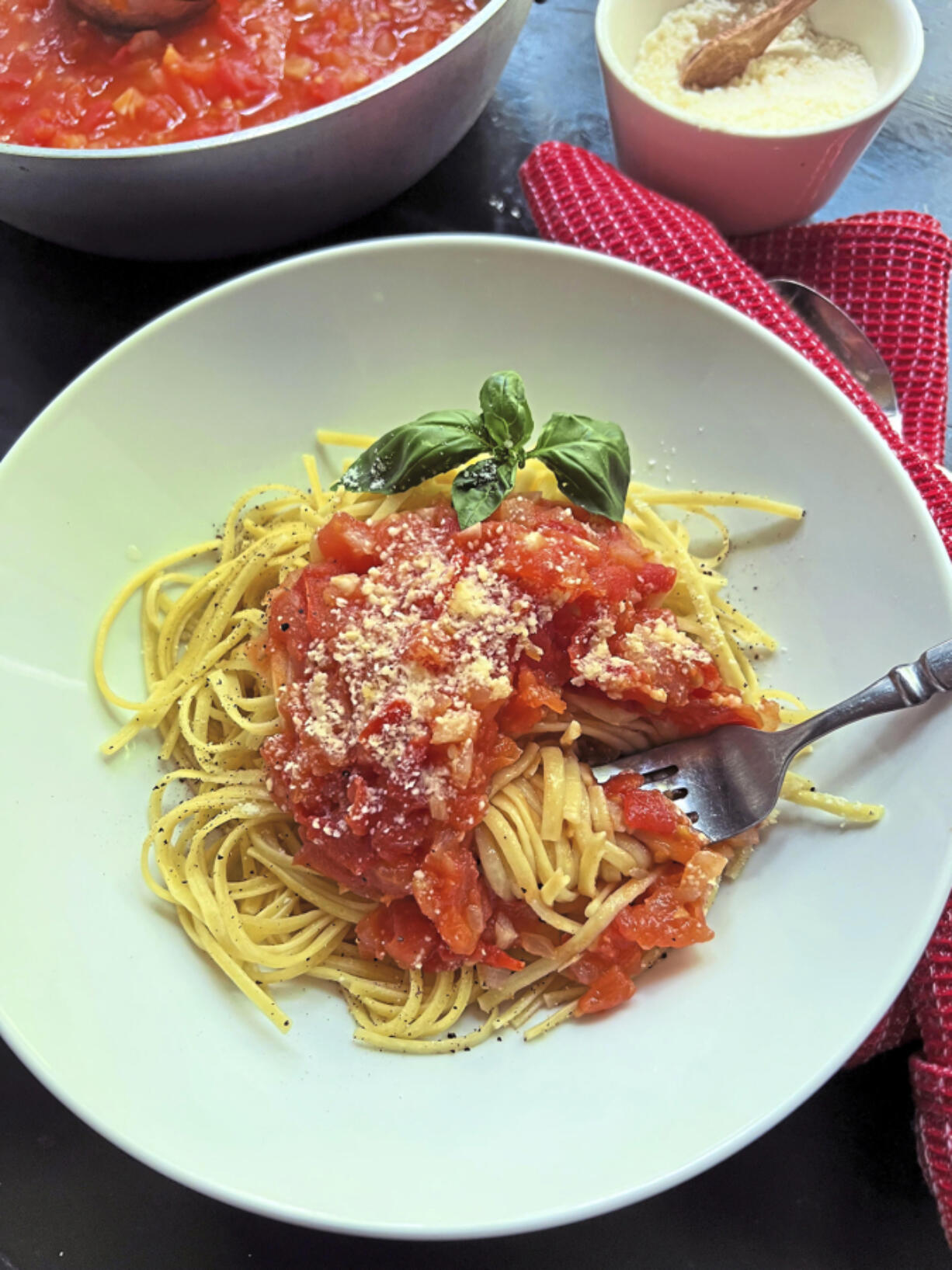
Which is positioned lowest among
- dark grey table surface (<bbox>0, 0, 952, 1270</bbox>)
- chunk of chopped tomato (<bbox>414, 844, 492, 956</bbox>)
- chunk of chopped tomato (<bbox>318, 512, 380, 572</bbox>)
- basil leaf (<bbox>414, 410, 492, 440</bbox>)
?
dark grey table surface (<bbox>0, 0, 952, 1270</bbox>)

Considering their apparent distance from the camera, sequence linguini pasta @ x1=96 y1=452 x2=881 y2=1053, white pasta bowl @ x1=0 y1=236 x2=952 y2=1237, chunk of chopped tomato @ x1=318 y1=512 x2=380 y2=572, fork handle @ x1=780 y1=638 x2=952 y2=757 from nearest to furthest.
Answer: white pasta bowl @ x1=0 y1=236 x2=952 y2=1237 → fork handle @ x1=780 y1=638 x2=952 y2=757 → linguini pasta @ x1=96 y1=452 x2=881 y2=1053 → chunk of chopped tomato @ x1=318 y1=512 x2=380 y2=572

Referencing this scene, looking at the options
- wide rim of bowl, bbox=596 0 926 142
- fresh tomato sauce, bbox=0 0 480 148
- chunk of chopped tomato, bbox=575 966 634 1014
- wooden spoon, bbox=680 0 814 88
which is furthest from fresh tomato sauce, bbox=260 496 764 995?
wooden spoon, bbox=680 0 814 88

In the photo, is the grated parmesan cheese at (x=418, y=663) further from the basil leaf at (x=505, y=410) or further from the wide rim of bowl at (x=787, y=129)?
the wide rim of bowl at (x=787, y=129)

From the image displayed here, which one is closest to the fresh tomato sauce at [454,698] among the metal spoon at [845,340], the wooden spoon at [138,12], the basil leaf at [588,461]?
the basil leaf at [588,461]

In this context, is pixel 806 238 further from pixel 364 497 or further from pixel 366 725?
pixel 366 725

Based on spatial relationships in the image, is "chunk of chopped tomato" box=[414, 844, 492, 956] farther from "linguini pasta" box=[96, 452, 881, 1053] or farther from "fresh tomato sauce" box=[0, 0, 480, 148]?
"fresh tomato sauce" box=[0, 0, 480, 148]

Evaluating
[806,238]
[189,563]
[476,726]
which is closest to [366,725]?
[476,726]

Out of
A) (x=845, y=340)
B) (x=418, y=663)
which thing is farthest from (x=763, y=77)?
(x=418, y=663)
